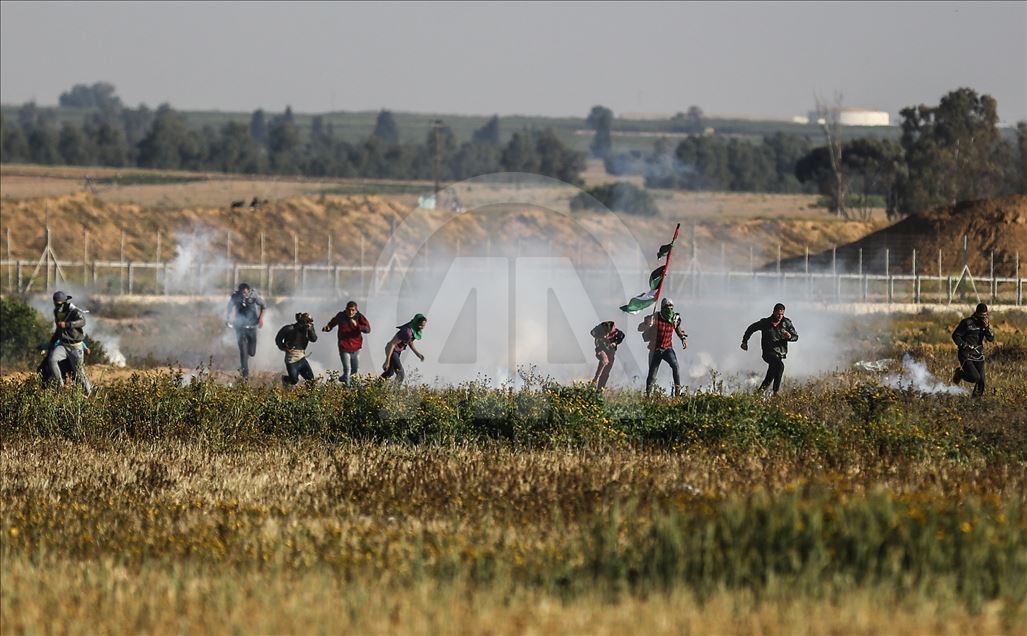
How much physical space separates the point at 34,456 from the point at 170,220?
73071 mm

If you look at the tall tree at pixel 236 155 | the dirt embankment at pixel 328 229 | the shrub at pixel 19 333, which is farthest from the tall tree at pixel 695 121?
the shrub at pixel 19 333

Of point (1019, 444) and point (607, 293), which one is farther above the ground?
point (607, 293)

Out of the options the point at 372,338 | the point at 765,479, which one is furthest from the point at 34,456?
the point at 372,338

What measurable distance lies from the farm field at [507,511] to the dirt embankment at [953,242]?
155ft

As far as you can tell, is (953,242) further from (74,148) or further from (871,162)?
(74,148)

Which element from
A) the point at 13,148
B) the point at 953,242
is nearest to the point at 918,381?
the point at 953,242

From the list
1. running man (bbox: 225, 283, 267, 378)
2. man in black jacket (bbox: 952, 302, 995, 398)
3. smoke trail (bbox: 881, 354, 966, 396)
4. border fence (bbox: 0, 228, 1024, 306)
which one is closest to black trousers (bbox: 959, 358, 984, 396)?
man in black jacket (bbox: 952, 302, 995, 398)

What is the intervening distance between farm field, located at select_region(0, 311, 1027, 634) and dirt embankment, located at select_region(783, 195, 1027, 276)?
47.1 metres

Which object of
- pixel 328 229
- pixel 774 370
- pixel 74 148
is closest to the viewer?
pixel 774 370

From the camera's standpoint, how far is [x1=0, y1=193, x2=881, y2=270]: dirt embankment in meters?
76.5

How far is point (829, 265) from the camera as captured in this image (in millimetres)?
69500

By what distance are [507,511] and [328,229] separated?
78610mm

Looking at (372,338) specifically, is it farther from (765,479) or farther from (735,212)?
(735,212)

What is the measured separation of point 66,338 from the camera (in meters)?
19.8
